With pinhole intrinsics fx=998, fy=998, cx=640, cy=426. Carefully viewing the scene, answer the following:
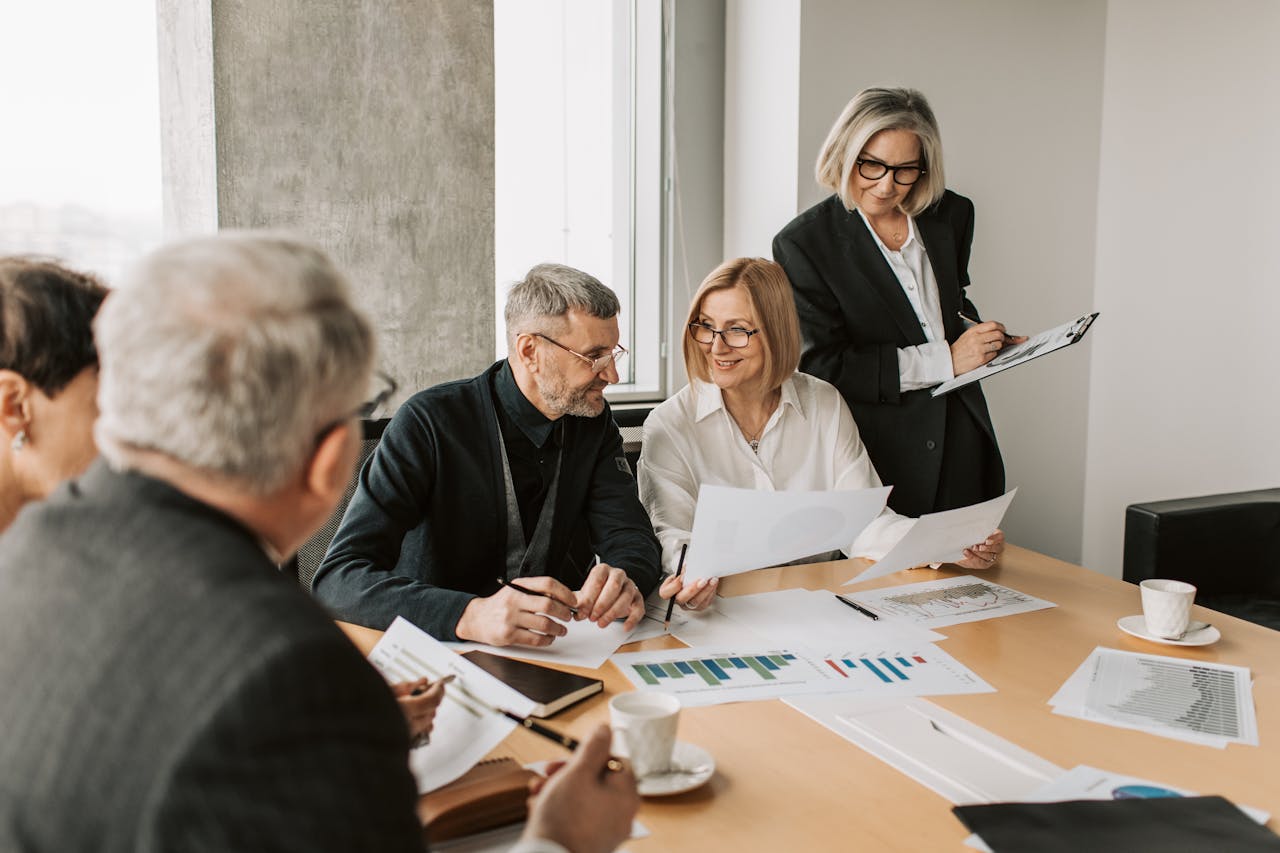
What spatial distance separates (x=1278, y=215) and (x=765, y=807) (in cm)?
319

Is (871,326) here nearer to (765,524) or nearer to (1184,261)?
(765,524)

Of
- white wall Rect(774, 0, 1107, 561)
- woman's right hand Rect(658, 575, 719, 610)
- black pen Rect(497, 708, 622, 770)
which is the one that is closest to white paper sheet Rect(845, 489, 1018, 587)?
woman's right hand Rect(658, 575, 719, 610)

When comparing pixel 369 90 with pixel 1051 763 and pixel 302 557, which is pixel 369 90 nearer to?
pixel 302 557

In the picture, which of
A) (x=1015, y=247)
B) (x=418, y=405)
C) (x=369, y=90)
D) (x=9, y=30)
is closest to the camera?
(x=418, y=405)

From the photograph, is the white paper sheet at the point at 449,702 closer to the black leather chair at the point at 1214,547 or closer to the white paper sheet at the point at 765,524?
the white paper sheet at the point at 765,524

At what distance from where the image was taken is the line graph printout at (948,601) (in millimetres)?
1659

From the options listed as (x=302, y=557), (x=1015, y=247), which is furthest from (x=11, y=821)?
(x=1015, y=247)

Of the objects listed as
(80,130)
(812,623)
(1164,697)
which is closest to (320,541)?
(812,623)

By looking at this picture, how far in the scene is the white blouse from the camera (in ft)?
7.13

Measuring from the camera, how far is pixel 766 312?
2.25 m

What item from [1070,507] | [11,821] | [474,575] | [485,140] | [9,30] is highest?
[9,30]

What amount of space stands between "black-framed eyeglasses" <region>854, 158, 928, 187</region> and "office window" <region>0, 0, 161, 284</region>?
5.74ft

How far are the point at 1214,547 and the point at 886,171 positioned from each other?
1312 millimetres

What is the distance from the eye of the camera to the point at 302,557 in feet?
6.73
